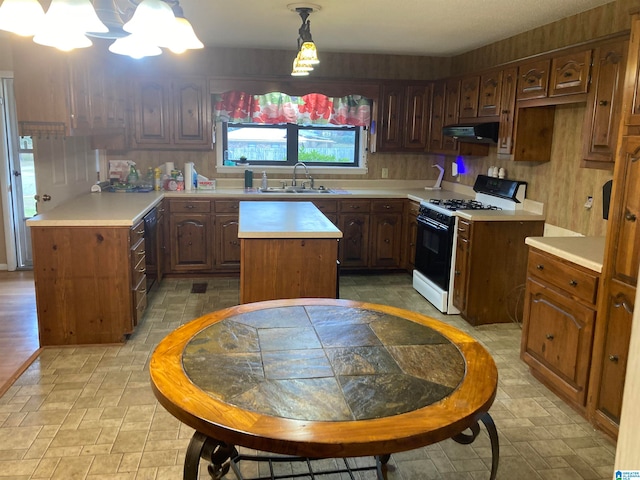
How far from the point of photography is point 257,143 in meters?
6.16

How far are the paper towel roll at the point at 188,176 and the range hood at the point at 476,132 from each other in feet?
8.77

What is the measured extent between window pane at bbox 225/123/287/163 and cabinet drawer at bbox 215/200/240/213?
0.85 metres

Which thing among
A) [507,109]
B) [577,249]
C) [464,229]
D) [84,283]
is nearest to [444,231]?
[464,229]

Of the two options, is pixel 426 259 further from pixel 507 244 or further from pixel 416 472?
pixel 416 472

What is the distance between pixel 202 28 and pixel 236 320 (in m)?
3.30

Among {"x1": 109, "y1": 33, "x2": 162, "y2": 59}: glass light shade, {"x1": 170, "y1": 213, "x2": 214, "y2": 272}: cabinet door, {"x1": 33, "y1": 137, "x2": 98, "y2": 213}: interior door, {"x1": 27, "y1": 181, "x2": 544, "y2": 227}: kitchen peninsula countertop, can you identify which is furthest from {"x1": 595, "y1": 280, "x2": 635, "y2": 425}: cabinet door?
{"x1": 33, "y1": 137, "x2": 98, "y2": 213}: interior door

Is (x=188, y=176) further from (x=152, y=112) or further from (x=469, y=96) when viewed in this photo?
(x=469, y=96)

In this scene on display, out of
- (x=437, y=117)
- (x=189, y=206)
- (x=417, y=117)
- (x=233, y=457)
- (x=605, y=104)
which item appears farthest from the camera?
(x=417, y=117)

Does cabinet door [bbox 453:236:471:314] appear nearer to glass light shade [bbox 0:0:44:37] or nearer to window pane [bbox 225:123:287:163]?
window pane [bbox 225:123:287:163]

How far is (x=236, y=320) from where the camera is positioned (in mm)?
2295

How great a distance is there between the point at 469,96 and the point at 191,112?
2795 mm

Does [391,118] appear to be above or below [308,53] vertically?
below

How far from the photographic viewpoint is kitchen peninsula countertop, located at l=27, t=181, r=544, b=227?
3619 mm

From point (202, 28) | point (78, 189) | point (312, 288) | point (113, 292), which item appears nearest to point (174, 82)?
point (202, 28)
